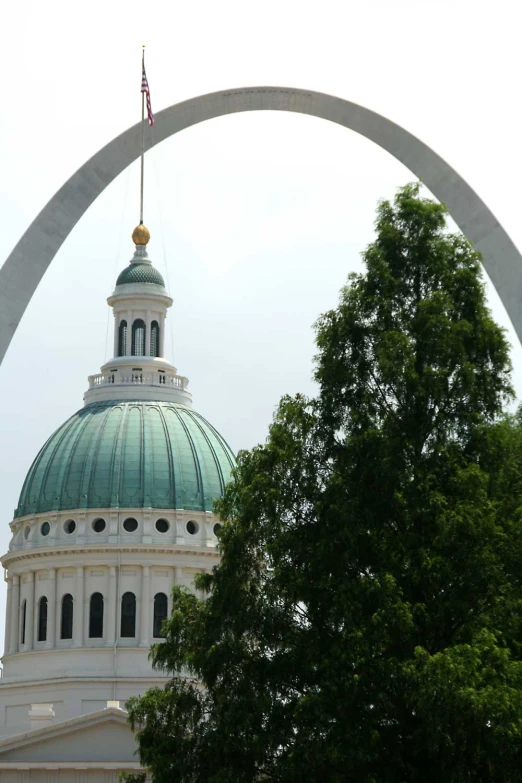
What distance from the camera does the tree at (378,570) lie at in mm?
37594

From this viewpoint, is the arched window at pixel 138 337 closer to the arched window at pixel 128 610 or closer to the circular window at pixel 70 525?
the circular window at pixel 70 525

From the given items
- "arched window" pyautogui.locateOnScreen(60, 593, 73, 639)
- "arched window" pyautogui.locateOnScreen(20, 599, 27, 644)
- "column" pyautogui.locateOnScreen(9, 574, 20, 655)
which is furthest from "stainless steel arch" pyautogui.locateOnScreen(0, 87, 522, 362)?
"column" pyautogui.locateOnScreen(9, 574, 20, 655)

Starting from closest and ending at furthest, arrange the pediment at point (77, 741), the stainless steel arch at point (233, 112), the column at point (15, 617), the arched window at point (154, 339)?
the stainless steel arch at point (233, 112), the pediment at point (77, 741), the column at point (15, 617), the arched window at point (154, 339)

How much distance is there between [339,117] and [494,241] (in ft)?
18.8

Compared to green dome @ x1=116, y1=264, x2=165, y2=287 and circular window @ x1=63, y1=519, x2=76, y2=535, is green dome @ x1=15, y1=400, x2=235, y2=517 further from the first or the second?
green dome @ x1=116, y1=264, x2=165, y2=287

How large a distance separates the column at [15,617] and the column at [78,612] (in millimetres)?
4557

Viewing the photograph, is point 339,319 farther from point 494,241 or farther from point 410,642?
point 410,642

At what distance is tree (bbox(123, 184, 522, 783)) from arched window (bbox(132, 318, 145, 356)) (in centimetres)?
7625

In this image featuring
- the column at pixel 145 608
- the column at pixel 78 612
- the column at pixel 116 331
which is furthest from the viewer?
the column at pixel 116 331

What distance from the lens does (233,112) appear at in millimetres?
45188

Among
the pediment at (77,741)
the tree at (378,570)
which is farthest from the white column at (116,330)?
the tree at (378,570)

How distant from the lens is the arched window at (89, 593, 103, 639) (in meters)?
111

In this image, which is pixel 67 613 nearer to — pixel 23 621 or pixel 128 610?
pixel 23 621

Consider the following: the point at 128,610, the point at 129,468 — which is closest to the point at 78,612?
the point at 128,610
